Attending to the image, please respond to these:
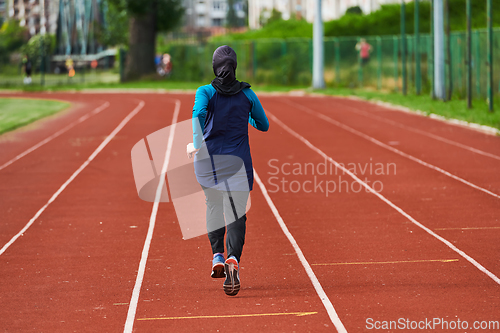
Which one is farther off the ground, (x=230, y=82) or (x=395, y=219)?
(x=230, y=82)

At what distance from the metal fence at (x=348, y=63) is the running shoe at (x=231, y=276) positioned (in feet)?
67.3

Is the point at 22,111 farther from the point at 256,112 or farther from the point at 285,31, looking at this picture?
the point at 285,31

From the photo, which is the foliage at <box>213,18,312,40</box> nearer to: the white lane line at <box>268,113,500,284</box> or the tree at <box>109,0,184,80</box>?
the tree at <box>109,0,184,80</box>

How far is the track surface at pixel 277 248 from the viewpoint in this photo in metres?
5.52

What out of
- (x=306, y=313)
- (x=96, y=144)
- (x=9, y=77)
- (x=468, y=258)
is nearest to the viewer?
(x=306, y=313)

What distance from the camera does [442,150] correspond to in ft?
48.7

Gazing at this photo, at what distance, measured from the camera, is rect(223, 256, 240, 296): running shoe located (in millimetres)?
5750

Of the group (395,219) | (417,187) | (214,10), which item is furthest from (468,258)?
(214,10)

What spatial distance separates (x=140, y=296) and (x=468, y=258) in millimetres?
→ 3054

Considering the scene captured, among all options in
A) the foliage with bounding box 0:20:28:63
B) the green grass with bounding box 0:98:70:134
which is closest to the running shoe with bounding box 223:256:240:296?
the green grass with bounding box 0:98:70:134

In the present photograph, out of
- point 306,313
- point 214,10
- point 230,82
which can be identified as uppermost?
point 214,10

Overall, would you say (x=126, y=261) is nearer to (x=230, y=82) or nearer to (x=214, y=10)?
(x=230, y=82)

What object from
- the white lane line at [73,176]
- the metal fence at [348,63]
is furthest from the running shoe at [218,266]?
the metal fence at [348,63]

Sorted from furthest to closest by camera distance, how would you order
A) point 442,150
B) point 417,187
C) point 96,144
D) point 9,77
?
point 9,77
point 96,144
point 442,150
point 417,187
